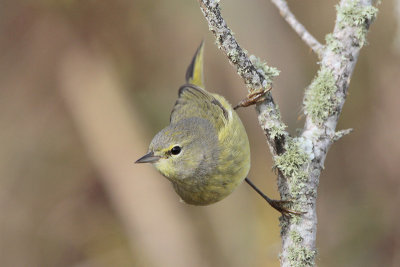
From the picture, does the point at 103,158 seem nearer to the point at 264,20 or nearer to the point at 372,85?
the point at 264,20

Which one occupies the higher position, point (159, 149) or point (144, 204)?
point (159, 149)

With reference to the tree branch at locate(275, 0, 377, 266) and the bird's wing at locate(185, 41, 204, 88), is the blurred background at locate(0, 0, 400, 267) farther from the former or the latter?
the tree branch at locate(275, 0, 377, 266)

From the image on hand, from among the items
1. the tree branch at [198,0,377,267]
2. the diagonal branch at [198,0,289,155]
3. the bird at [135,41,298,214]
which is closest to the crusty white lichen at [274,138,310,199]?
the tree branch at [198,0,377,267]

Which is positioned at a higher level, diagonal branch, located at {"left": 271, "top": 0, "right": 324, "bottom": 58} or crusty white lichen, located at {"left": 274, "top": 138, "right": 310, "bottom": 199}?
diagonal branch, located at {"left": 271, "top": 0, "right": 324, "bottom": 58}

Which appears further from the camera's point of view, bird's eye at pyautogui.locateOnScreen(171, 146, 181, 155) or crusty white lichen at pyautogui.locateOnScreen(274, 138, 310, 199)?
bird's eye at pyautogui.locateOnScreen(171, 146, 181, 155)

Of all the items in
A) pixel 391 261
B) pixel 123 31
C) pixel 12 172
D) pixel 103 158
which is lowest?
pixel 391 261

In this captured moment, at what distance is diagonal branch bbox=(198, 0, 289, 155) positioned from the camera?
2789mm

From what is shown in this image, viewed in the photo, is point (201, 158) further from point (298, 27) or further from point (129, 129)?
point (129, 129)

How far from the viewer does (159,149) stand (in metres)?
3.51

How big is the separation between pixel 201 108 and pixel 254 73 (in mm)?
1532

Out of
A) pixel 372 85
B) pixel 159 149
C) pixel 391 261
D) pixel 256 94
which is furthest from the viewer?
pixel 372 85

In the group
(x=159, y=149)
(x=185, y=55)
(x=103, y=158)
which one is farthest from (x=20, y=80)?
(x=159, y=149)

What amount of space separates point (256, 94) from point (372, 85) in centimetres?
409

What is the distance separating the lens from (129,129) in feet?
24.4
